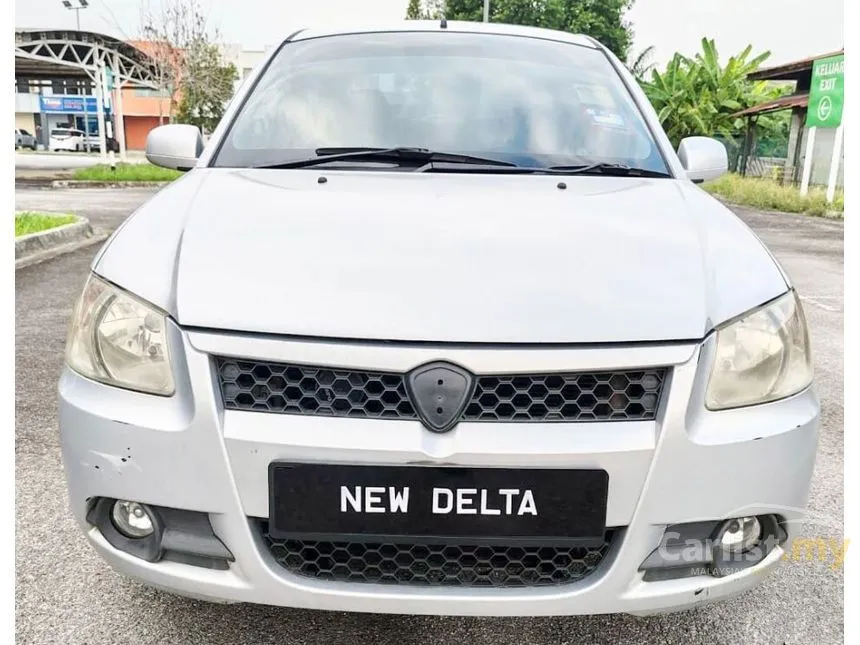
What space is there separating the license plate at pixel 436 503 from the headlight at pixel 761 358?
1.07 feet

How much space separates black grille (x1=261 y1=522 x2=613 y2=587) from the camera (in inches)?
56.5

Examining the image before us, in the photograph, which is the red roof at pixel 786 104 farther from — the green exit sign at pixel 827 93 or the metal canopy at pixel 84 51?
the metal canopy at pixel 84 51

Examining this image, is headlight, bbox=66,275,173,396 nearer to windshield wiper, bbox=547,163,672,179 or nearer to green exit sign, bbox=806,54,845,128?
windshield wiper, bbox=547,163,672,179

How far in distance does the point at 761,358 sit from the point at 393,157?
3.81ft

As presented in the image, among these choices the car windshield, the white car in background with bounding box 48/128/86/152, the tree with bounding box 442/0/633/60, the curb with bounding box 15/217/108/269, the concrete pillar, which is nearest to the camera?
the car windshield

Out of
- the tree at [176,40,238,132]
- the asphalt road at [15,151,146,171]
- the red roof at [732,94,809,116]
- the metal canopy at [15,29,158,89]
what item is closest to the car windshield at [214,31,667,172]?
the red roof at [732,94,809,116]

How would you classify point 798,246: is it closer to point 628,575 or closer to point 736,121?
point 628,575

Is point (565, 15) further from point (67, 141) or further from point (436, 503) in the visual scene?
A: point (436, 503)

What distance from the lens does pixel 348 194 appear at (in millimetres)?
1841

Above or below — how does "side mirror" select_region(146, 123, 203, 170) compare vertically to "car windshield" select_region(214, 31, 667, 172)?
below

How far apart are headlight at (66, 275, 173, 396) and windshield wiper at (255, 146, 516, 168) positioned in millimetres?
723

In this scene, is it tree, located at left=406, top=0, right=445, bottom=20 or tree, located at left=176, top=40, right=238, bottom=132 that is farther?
tree, located at left=406, top=0, right=445, bottom=20
